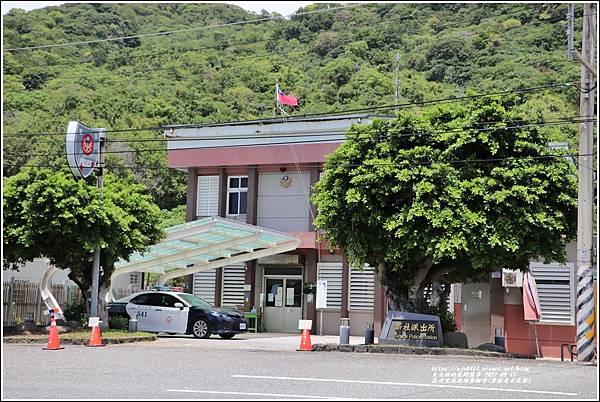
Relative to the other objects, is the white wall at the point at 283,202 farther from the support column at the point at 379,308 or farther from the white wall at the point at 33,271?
the white wall at the point at 33,271

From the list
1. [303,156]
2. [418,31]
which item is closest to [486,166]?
[303,156]

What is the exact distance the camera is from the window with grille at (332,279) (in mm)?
33275

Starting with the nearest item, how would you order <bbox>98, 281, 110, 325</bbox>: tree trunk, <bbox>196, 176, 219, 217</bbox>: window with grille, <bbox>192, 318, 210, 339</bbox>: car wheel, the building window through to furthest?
<bbox>98, 281, 110, 325</bbox>: tree trunk → <bbox>192, 318, 210, 339</bbox>: car wheel → the building window → <bbox>196, 176, 219, 217</bbox>: window with grille

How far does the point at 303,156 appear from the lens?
33312 millimetres

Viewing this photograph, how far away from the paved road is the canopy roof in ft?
27.4

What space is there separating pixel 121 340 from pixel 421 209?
947 cm

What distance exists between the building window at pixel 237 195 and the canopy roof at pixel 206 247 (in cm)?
259

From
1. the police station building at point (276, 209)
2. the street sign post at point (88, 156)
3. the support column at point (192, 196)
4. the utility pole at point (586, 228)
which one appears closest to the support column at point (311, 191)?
the police station building at point (276, 209)

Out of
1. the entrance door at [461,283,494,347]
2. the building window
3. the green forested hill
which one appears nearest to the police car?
the entrance door at [461,283,494,347]

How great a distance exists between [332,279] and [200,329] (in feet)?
27.0

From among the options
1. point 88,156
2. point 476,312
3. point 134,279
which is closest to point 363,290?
point 476,312

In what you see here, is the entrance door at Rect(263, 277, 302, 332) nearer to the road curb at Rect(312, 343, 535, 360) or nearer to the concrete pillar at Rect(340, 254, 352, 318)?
the concrete pillar at Rect(340, 254, 352, 318)

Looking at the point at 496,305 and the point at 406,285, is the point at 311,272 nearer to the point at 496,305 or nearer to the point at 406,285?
the point at 496,305

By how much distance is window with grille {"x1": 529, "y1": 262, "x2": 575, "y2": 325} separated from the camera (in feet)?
87.0
